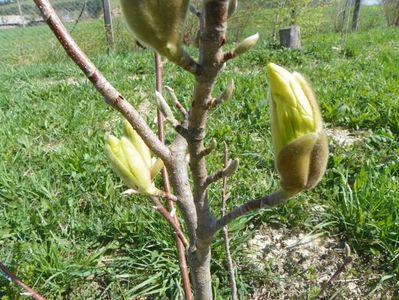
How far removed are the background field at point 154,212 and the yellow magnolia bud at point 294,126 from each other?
1.22 meters

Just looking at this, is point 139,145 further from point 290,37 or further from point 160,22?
point 290,37

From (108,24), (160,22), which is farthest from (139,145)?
(108,24)

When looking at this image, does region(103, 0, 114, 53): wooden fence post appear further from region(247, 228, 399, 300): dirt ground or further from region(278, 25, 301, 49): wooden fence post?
region(247, 228, 399, 300): dirt ground

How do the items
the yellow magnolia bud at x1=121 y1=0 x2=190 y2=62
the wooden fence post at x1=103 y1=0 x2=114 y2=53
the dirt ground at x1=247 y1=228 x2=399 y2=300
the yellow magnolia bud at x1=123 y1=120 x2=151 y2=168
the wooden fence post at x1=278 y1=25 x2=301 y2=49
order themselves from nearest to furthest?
the yellow magnolia bud at x1=121 y1=0 x2=190 y2=62
the yellow magnolia bud at x1=123 y1=120 x2=151 y2=168
the dirt ground at x1=247 y1=228 x2=399 y2=300
the wooden fence post at x1=278 y1=25 x2=301 y2=49
the wooden fence post at x1=103 y1=0 x2=114 y2=53

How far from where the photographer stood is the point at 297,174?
443 millimetres

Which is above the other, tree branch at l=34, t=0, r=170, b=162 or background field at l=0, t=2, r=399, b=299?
tree branch at l=34, t=0, r=170, b=162

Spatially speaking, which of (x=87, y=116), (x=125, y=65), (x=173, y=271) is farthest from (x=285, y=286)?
(x=125, y=65)

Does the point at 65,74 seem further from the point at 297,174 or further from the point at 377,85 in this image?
the point at 297,174

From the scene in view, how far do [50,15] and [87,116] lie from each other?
275 centimetres

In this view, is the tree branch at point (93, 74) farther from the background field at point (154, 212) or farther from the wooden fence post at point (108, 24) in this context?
the wooden fence post at point (108, 24)

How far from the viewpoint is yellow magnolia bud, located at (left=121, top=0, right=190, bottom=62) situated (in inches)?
14.2

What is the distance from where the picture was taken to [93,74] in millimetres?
463

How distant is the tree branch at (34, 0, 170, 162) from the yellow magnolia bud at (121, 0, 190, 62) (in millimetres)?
105

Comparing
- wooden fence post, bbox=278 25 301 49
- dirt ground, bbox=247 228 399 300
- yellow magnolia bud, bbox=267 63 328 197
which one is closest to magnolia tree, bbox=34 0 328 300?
yellow magnolia bud, bbox=267 63 328 197
